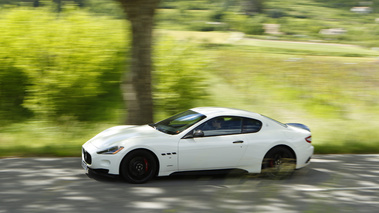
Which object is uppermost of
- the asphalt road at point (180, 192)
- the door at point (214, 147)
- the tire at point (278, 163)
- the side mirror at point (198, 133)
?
the side mirror at point (198, 133)

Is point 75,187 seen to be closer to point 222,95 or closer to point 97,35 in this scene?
point 97,35

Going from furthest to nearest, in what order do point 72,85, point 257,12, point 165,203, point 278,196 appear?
point 257,12 → point 72,85 → point 278,196 → point 165,203

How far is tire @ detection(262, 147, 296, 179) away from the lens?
8.60 metres

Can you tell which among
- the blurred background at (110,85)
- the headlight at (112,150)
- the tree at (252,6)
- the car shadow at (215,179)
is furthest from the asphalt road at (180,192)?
the tree at (252,6)

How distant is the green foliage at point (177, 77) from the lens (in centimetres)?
1518

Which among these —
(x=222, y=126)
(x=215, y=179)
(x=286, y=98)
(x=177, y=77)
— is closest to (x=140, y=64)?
(x=222, y=126)

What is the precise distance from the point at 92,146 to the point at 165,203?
2.00 metres

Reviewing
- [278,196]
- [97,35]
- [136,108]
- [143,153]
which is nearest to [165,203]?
[143,153]

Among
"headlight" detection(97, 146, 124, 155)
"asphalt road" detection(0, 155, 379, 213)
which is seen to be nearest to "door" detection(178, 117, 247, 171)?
"asphalt road" detection(0, 155, 379, 213)

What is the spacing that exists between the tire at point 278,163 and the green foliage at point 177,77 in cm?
700

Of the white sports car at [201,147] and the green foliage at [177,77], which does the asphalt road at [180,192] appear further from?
the green foliage at [177,77]

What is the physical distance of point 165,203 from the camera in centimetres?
698

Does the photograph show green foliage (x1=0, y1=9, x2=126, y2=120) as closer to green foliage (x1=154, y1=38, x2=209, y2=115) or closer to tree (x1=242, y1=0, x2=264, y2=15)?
green foliage (x1=154, y1=38, x2=209, y2=115)

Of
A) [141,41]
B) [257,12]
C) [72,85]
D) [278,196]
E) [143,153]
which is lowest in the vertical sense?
[278,196]
